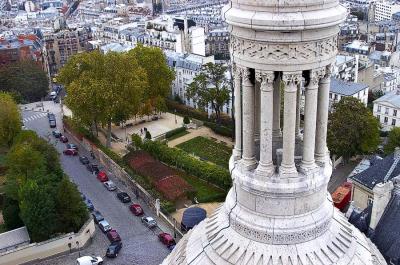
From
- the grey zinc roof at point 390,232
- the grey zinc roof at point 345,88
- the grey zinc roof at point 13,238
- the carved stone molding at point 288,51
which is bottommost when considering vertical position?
the grey zinc roof at point 13,238

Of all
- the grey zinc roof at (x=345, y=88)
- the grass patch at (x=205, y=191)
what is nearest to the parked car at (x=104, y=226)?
the grass patch at (x=205, y=191)

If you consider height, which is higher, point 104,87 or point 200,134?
point 104,87

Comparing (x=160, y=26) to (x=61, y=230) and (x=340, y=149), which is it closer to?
(x=340, y=149)

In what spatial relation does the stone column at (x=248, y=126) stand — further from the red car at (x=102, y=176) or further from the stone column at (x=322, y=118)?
the red car at (x=102, y=176)

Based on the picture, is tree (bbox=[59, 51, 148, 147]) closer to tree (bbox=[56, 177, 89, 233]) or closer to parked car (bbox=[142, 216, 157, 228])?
parked car (bbox=[142, 216, 157, 228])

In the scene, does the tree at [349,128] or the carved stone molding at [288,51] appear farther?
the tree at [349,128]

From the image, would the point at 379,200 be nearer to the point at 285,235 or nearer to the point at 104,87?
the point at 285,235

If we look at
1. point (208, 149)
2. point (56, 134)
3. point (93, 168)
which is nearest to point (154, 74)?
point (208, 149)
